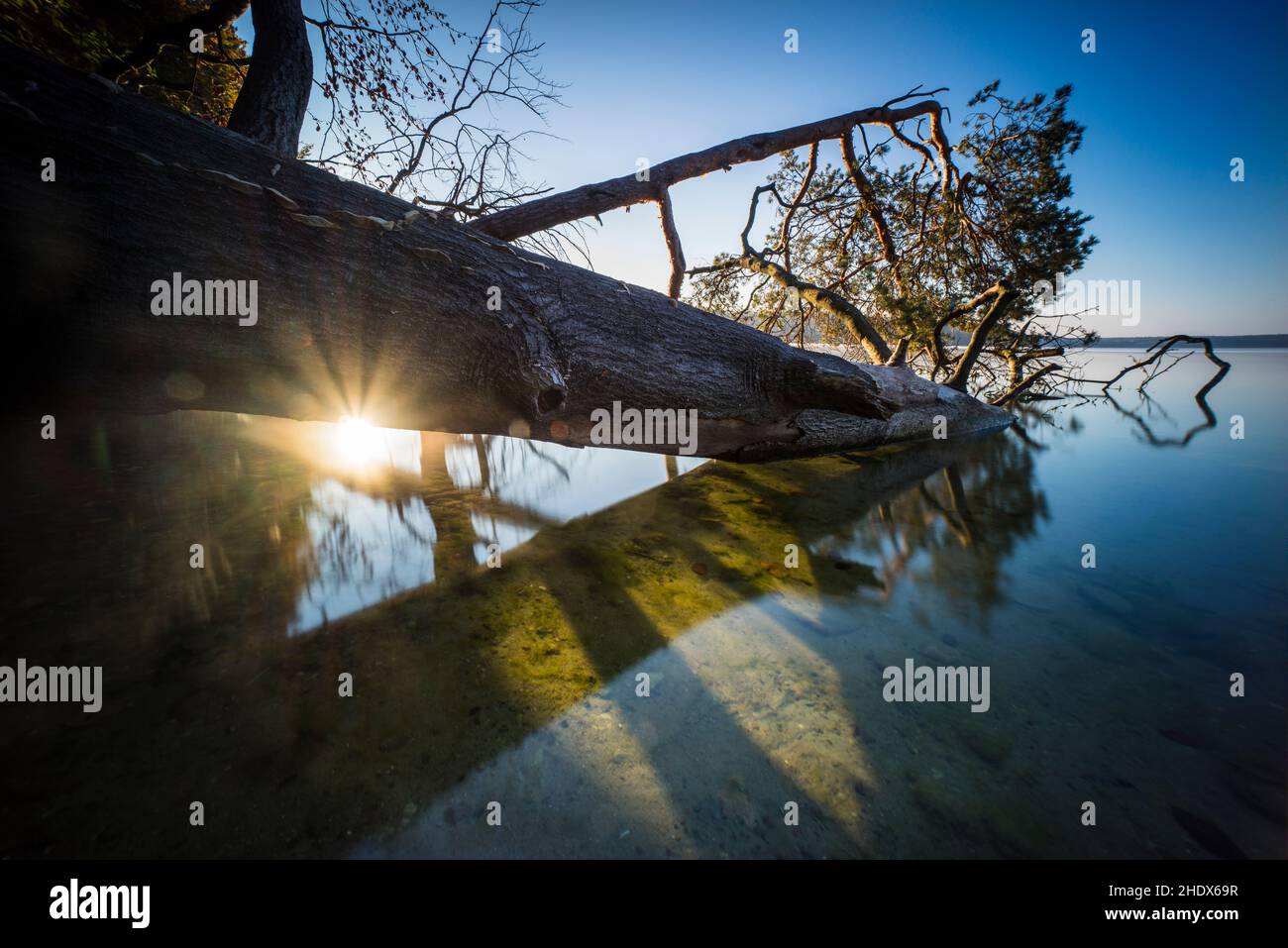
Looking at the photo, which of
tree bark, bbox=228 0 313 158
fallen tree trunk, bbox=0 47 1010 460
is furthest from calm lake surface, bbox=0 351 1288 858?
tree bark, bbox=228 0 313 158

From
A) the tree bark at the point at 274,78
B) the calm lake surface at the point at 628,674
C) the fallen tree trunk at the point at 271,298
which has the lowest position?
the calm lake surface at the point at 628,674

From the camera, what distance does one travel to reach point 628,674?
5.16 feet

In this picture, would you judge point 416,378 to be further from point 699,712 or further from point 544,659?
point 699,712

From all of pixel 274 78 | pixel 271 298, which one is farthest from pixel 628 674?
pixel 274 78

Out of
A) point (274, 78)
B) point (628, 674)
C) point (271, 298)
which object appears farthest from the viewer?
A: point (274, 78)

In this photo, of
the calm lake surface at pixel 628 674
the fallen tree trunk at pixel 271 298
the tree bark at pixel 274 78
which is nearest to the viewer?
the calm lake surface at pixel 628 674

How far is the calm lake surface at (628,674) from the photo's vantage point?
1.06 meters

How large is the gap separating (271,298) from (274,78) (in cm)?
241

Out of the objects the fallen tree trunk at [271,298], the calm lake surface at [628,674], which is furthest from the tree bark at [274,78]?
the calm lake surface at [628,674]

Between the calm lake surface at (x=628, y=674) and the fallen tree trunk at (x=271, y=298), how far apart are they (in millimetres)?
917

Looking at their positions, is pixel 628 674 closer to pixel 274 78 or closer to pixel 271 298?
pixel 271 298

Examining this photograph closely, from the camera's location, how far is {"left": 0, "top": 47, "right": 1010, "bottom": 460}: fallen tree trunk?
4.47ft

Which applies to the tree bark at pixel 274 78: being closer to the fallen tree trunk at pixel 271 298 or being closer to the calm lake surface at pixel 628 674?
the fallen tree trunk at pixel 271 298
